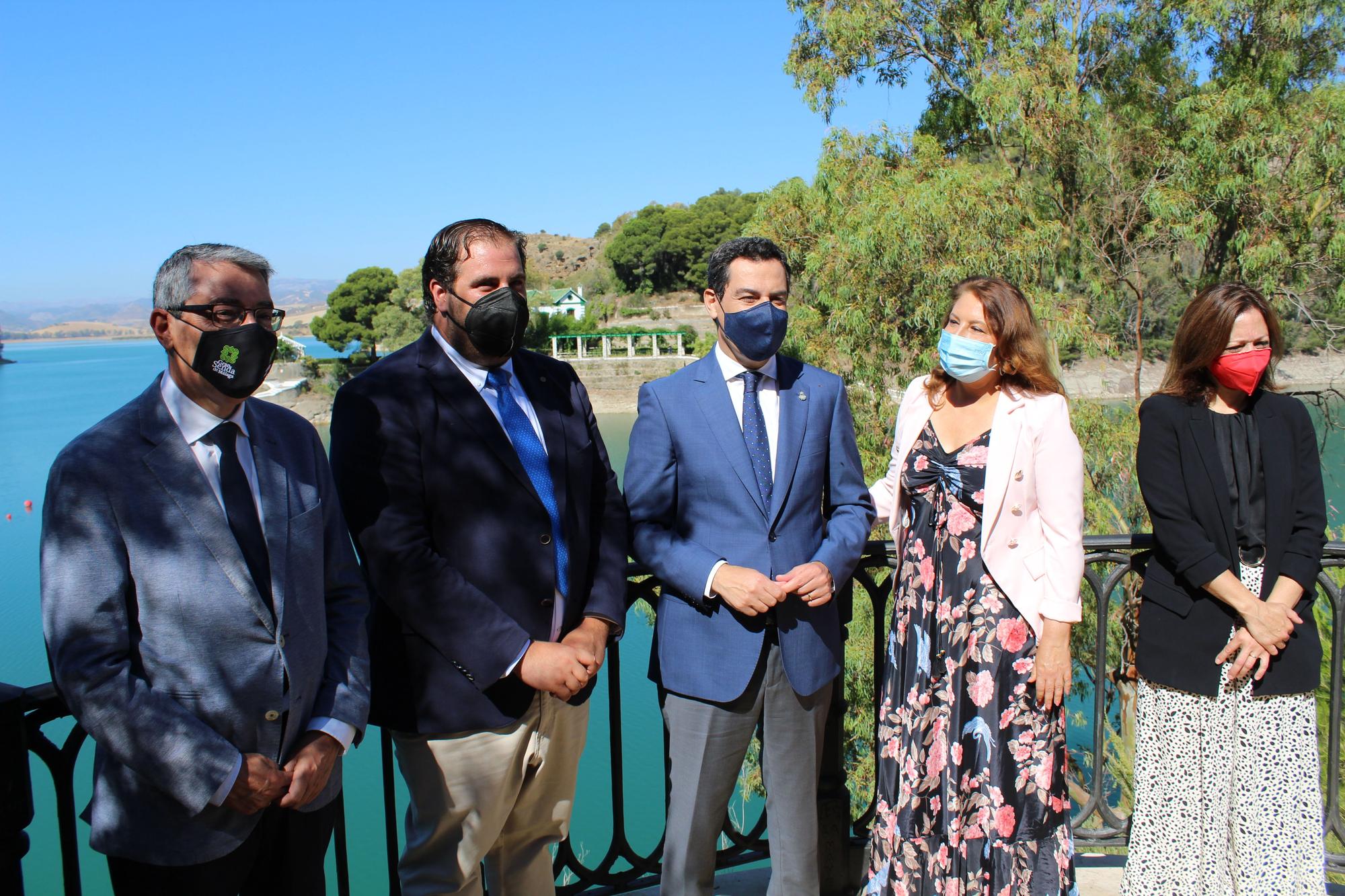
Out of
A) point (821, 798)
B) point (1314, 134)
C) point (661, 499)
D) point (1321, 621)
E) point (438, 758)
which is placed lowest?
point (1321, 621)

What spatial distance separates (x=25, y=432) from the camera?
145ft

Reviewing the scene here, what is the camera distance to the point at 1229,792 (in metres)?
2.28

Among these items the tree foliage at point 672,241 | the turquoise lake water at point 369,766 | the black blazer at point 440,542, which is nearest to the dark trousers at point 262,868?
the black blazer at point 440,542

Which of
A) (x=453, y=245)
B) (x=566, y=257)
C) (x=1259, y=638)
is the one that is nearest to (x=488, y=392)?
(x=453, y=245)

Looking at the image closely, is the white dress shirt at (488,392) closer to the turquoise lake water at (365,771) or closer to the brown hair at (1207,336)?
the brown hair at (1207,336)

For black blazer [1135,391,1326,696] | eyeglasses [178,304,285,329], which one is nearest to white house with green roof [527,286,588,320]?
black blazer [1135,391,1326,696]

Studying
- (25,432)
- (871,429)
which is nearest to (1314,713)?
(871,429)

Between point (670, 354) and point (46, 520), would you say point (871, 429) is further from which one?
point (670, 354)

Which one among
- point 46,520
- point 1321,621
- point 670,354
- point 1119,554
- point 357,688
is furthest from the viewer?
point 670,354

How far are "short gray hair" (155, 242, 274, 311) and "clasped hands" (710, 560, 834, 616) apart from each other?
3.78 feet

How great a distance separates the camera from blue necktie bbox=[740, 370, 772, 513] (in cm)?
223

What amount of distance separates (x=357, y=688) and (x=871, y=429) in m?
10.1

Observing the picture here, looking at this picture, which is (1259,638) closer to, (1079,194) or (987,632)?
(987,632)

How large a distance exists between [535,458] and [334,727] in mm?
674
